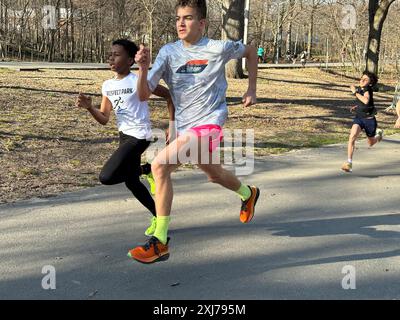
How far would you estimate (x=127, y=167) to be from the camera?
4.73 meters

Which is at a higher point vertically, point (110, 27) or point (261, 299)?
point (110, 27)

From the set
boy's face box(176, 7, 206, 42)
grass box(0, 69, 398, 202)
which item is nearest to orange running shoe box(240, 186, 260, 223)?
boy's face box(176, 7, 206, 42)

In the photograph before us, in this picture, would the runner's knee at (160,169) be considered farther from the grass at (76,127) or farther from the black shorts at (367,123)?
the black shorts at (367,123)

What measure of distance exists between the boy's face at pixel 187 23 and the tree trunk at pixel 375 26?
2037 centimetres

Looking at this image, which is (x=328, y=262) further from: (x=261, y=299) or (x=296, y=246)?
(x=261, y=299)

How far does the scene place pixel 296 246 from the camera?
183 inches

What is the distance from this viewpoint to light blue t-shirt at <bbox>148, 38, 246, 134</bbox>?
4.27m

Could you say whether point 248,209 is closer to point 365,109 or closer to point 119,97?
point 119,97

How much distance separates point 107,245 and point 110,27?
39.1 metres

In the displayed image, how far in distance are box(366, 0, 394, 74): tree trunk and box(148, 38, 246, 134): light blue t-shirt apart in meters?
20.3

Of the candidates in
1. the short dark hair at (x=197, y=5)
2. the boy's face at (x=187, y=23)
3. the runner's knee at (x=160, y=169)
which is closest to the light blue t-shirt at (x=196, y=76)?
the boy's face at (x=187, y=23)

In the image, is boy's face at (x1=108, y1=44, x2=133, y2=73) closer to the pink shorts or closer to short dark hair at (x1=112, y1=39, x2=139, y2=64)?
short dark hair at (x1=112, y1=39, x2=139, y2=64)

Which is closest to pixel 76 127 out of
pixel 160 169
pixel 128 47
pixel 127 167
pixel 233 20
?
pixel 128 47
